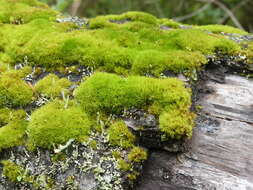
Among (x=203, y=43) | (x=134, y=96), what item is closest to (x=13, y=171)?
(x=134, y=96)

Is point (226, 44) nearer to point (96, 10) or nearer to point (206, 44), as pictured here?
point (206, 44)

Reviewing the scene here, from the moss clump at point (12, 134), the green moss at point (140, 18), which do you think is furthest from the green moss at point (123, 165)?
the green moss at point (140, 18)

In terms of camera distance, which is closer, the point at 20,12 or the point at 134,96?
the point at 134,96

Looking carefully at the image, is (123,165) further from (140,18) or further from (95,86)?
(140,18)

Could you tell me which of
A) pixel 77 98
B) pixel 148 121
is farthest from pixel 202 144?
pixel 77 98

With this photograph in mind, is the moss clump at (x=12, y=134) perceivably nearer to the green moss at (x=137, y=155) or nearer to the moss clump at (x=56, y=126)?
the moss clump at (x=56, y=126)
